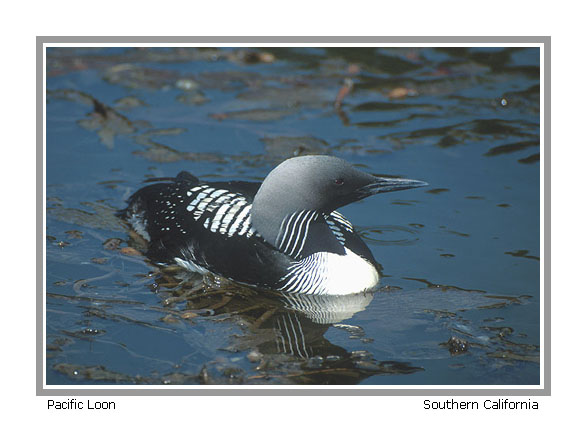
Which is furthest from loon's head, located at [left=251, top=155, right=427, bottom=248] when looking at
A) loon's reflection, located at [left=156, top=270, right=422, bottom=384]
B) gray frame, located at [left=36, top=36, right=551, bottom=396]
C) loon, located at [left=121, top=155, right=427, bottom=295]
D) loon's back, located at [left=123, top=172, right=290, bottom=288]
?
gray frame, located at [left=36, top=36, right=551, bottom=396]

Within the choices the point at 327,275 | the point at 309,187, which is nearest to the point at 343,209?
the point at 327,275

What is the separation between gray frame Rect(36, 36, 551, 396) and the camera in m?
3.17

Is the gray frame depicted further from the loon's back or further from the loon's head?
the loon's back

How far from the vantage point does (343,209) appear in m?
5.01

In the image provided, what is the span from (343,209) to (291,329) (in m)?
1.42

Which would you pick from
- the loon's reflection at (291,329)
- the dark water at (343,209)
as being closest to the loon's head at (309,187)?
the loon's reflection at (291,329)

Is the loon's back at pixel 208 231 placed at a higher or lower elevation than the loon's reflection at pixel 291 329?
higher

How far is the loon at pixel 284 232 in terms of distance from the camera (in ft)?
12.6

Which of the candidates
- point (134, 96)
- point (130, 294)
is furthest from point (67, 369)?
point (134, 96)

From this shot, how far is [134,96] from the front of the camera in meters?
6.45

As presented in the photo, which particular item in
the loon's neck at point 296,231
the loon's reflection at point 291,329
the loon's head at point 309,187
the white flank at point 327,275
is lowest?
the loon's reflection at point 291,329

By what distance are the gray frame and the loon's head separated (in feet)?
2.19
